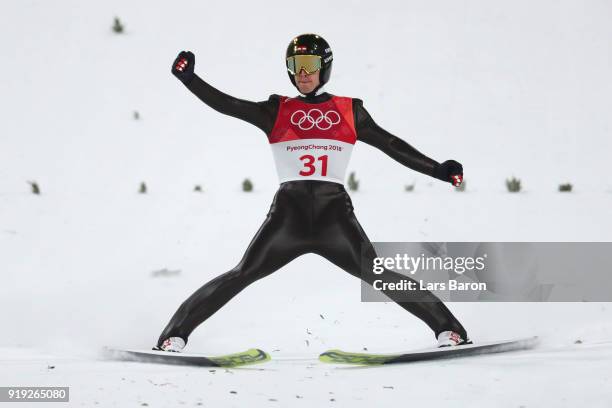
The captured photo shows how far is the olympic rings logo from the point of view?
5.03 m

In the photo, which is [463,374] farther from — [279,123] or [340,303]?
[340,303]

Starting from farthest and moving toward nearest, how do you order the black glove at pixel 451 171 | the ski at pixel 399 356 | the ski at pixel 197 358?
1. the black glove at pixel 451 171
2. the ski at pixel 399 356
3. the ski at pixel 197 358

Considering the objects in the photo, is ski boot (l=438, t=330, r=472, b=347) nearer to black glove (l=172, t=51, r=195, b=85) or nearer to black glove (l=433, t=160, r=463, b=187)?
black glove (l=433, t=160, r=463, b=187)

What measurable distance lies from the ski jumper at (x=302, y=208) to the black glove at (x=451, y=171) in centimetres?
56

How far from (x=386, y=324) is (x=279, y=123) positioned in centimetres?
202

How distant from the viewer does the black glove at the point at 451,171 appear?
509 cm

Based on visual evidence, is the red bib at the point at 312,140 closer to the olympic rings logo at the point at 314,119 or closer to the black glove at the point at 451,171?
the olympic rings logo at the point at 314,119

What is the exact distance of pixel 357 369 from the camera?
15.4 ft

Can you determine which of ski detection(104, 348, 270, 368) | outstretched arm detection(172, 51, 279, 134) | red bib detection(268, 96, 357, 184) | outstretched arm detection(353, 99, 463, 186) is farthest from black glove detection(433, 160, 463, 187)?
ski detection(104, 348, 270, 368)

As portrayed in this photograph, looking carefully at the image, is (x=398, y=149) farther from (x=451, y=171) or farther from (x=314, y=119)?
(x=314, y=119)

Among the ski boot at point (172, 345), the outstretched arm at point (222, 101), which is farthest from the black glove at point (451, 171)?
the ski boot at point (172, 345)

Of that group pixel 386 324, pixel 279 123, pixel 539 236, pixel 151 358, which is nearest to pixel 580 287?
pixel 539 236

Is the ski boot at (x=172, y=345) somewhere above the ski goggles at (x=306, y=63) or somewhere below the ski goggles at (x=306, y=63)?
below

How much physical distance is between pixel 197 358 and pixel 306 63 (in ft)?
Answer: 6.08
